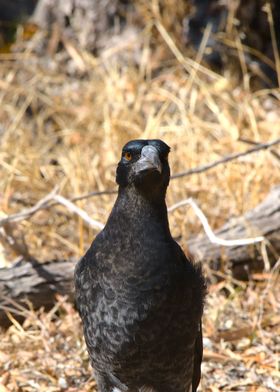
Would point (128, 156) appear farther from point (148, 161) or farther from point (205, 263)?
point (205, 263)

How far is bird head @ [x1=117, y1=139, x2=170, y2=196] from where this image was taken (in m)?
Result: 3.02

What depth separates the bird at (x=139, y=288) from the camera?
314 centimetres

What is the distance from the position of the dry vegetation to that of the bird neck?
3.76 ft

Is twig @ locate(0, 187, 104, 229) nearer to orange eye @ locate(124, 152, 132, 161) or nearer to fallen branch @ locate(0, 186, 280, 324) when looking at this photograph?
fallen branch @ locate(0, 186, 280, 324)

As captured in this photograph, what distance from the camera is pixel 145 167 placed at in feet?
9.87

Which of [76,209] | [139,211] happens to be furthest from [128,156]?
[76,209]

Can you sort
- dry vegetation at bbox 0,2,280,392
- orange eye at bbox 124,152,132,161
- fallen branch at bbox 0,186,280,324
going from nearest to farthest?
orange eye at bbox 124,152,132,161 < dry vegetation at bbox 0,2,280,392 < fallen branch at bbox 0,186,280,324

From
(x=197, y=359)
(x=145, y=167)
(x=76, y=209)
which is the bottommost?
(x=197, y=359)

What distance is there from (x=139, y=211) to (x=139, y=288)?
1.02 feet

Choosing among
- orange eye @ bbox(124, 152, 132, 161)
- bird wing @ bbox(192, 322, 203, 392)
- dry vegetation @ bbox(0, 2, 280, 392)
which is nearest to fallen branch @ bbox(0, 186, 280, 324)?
dry vegetation @ bbox(0, 2, 280, 392)

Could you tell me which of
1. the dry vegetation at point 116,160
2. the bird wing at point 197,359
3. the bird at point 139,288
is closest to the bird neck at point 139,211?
the bird at point 139,288

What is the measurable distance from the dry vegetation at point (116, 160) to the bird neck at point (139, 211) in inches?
45.1

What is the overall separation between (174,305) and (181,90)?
376 cm

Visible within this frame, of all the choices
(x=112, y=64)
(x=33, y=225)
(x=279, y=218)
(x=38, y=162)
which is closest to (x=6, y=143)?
(x=38, y=162)
